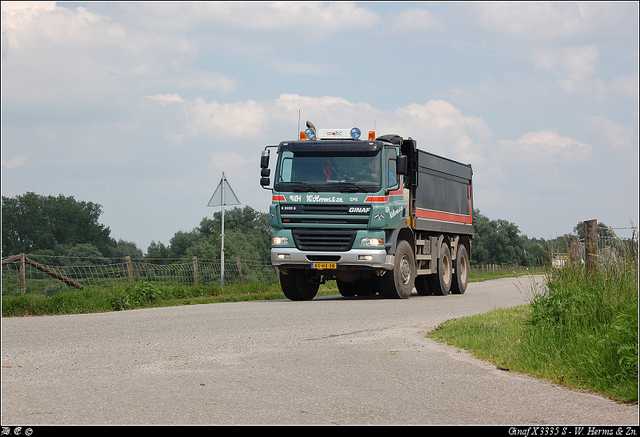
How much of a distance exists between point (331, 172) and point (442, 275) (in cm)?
633

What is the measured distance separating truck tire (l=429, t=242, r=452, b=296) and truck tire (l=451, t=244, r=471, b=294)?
73 cm

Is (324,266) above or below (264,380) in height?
above

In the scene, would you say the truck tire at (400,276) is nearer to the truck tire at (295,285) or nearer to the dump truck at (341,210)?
the dump truck at (341,210)

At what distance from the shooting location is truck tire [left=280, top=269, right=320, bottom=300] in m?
18.0

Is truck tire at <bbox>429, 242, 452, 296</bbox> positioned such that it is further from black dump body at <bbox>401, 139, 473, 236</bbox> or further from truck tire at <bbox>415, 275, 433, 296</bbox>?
black dump body at <bbox>401, 139, 473, 236</bbox>

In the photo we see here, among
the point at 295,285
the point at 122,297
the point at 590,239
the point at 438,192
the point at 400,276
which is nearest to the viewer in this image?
the point at 590,239

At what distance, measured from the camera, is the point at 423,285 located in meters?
21.4

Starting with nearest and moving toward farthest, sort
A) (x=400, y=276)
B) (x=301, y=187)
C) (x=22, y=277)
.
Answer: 1. (x=22, y=277)
2. (x=301, y=187)
3. (x=400, y=276)

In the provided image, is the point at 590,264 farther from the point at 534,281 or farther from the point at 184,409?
the point at 184,409

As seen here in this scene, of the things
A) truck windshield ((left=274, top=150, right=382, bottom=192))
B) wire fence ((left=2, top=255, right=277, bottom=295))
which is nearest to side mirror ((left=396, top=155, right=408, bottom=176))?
truck windshield ((left=274, top=150, right=382, bottom=192))

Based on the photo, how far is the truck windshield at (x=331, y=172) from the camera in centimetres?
1670

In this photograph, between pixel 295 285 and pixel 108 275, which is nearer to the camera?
pixel 295 285

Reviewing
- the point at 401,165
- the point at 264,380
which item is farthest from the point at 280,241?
the point at 264,380

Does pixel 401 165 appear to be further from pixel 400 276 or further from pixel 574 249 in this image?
pixel 574 249
